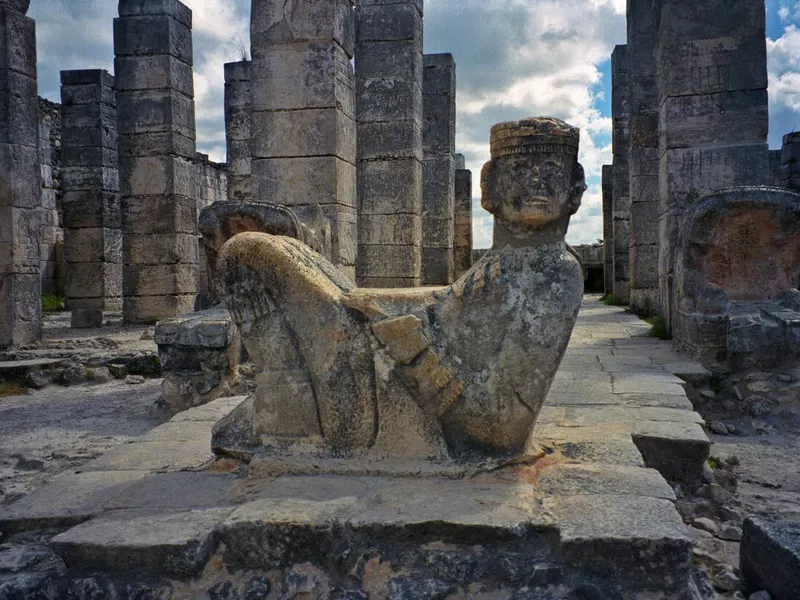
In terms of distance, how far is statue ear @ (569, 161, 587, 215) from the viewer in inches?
121

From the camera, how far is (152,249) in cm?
1152

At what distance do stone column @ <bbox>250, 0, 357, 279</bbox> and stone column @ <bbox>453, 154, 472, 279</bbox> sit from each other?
9232mm

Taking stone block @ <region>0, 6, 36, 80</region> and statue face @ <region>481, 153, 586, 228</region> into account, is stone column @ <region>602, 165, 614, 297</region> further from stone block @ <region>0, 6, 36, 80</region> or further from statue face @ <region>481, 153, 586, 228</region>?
statue face @ <region>481, 153, 586, 228</region>

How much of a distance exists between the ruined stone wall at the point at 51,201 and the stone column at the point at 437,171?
9091mm

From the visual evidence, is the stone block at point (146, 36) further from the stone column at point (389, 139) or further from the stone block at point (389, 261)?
the stone block at point (389, 261)

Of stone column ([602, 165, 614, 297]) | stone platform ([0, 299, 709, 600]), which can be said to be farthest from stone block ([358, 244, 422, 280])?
stone platform ([0, 299, 709, 600])

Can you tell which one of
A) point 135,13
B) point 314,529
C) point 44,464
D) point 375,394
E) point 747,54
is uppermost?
point 135,13

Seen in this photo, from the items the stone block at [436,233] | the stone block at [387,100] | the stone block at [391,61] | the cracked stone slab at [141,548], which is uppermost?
the stone block at [391,61]

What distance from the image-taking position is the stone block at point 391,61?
10539 millimetres

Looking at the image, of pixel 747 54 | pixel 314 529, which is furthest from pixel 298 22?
pixel 314 529

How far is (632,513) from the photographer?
94.9 inches

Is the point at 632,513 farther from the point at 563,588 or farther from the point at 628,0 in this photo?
the point at 628,0

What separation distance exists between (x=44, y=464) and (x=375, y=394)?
2.98 m

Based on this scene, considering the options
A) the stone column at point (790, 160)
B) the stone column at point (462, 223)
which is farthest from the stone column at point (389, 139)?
the stone column at point (790, 160)
